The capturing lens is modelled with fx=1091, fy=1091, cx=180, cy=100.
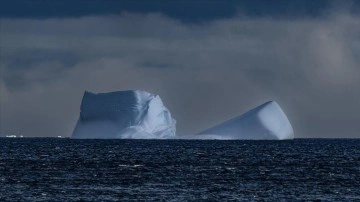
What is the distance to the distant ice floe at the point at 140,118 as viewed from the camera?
12862cm

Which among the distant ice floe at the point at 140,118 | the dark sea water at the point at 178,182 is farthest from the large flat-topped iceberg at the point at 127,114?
the dark sea water at the point at 178,182

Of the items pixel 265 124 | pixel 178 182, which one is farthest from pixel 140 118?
pixel 178 182

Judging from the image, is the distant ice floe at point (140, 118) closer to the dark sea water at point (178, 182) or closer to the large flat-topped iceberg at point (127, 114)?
the large flat-topped iceberg at point (127, 114)

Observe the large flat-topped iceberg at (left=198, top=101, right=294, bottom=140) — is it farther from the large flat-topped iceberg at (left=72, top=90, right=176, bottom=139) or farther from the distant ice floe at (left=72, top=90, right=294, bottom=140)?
the large flat-topped iceberg at (left=72, top=90, right=176, bottom=139)

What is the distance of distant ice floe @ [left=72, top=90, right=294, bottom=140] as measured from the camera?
129m

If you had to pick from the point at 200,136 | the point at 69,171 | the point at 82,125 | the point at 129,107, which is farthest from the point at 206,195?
the point at 200,136

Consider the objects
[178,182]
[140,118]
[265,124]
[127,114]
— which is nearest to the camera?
[178,182]

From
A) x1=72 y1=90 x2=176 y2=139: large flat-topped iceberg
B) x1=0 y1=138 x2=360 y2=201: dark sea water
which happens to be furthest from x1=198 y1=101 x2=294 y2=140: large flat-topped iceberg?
x1=0 y1=138 x2=360 y2=201: dark sea water

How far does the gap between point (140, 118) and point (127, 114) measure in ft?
5.33

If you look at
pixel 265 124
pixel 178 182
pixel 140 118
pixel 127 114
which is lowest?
pixel 178 182

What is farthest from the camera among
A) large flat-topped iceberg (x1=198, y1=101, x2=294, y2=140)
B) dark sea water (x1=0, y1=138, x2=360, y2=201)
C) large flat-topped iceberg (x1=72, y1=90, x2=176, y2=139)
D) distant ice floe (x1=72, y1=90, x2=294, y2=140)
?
large flat-topped iceberg (x1=198, y1=101, x2=294, y2=140)

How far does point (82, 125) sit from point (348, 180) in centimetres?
7597

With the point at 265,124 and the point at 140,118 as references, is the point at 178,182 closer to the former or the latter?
the point at 140,118

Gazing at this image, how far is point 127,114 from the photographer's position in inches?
5098
